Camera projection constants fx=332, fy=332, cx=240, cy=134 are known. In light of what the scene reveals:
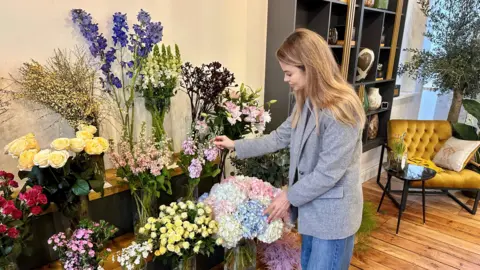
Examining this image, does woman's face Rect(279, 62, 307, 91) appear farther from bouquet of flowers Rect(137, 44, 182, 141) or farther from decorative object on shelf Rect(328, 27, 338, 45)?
decorative object on shelf Rect(328, 27, 338, 45)

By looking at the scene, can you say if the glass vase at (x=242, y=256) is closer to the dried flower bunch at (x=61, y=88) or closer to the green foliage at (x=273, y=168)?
the green foliage at (x=273, y=168)

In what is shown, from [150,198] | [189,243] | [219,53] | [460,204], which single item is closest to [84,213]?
[150,198]

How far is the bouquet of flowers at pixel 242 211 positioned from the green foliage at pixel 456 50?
277 cm

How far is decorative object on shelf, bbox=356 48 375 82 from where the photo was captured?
10.7 ft

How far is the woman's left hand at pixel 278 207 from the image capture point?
1433 millimetres


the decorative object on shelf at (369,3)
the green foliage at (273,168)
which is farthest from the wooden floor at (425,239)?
the decorative object on shelf at (369,3)

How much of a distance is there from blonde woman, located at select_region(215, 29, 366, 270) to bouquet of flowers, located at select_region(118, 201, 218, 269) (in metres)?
0.29

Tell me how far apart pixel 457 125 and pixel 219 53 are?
2.68m

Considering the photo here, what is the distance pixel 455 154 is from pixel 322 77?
2.67 m

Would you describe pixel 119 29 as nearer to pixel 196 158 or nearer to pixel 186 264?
pixel 196 158

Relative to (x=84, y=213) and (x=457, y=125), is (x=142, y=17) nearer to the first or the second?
(x=84, y=213)

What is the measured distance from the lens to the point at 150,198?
157 centimetres

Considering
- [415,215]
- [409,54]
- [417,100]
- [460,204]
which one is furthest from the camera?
[417,100]

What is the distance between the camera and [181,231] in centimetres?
132
